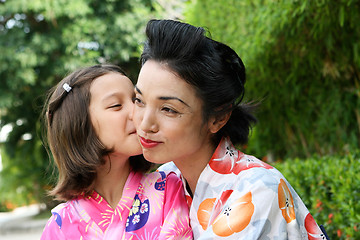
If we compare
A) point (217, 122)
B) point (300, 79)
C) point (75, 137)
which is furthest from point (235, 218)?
point (300, 79)

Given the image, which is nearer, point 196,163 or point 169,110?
point 169,110

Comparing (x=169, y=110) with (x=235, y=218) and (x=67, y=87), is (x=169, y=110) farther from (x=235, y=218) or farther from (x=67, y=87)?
(x=67, y=87)

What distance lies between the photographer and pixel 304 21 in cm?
340

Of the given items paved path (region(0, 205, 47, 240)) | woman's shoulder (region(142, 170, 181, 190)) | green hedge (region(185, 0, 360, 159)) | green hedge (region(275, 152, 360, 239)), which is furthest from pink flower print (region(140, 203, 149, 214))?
paved path (region(0, 205, 47, 240))

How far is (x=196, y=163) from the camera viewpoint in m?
1.98

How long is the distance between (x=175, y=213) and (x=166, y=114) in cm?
47

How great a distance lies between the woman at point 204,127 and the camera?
1.67m

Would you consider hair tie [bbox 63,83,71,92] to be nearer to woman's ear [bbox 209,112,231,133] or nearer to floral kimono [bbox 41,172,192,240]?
floral kimono [bbox 41,172,192,240]

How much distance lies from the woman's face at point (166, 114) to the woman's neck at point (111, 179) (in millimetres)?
338

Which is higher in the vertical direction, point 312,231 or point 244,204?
point 244,204

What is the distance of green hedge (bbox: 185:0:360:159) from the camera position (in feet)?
11.1

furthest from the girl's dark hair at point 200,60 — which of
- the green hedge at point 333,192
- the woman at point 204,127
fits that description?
the green hedge at point 333,192

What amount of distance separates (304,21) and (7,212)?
16508mm

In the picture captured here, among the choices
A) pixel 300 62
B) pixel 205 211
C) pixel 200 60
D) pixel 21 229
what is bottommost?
pixel 21 229
